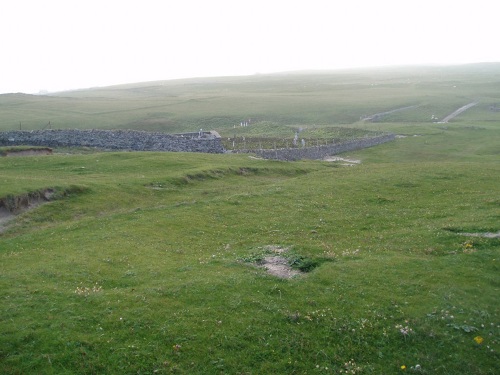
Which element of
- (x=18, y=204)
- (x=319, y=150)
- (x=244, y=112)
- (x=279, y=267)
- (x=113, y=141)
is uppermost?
(x=244, y=112)

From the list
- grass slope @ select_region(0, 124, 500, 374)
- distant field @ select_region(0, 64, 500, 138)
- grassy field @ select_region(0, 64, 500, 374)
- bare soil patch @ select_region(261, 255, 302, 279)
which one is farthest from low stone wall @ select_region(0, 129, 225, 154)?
bare soil patch @ select_region(261, 255, 302, 279)

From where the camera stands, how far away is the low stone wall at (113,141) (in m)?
75.8

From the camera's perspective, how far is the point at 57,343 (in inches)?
679

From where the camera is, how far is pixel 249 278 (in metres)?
22.8

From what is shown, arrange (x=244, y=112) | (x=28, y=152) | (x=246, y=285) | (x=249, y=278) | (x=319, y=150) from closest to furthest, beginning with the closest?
(x=246, y=285) < (x=249, y=278) < (x=28, y=152) < (x=319, y=150) < (x=244, y=112)

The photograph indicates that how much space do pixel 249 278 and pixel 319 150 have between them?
59.1 meters

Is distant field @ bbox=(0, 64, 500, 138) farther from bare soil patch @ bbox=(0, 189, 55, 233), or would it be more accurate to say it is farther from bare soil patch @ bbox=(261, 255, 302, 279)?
bare soil patch @ bbox=(261, 255, 302, 279)

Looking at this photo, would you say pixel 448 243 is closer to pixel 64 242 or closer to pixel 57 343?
pixel 57 343

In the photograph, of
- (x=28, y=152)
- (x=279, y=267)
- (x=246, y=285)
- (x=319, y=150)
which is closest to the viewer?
(x=246, y=285)

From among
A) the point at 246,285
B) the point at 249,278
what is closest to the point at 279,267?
the point at 249,278

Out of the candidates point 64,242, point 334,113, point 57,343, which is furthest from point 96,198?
point 334,113

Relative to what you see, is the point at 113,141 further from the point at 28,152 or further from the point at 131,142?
the point at 28,152

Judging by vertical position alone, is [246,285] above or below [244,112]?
below

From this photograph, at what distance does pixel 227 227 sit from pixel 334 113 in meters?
115
